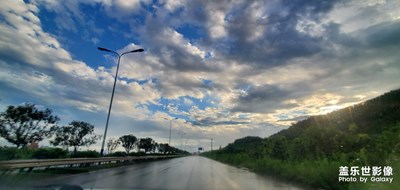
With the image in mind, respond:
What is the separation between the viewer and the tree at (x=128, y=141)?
100550mm

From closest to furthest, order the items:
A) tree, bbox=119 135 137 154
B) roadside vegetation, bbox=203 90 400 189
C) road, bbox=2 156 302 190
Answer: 1. roadside vegetation, bbox=203 90 400 189
2. road, bbox=2 156 302 190
3. tree, bbox=119 135 137 154

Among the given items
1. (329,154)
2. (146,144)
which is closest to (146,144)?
(146,144)

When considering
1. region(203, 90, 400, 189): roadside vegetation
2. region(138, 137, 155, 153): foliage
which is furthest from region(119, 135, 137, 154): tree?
region(203, 90, 400, 189): roadside vegetation

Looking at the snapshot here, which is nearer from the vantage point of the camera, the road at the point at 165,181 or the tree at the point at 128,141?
the road at the point at 165,181

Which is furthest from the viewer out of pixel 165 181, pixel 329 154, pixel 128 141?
pixel 128 141

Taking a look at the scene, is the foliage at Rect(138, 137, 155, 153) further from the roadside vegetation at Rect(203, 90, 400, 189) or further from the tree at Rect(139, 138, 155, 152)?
the roadside vegetation at Rect(203, 90, 400, 189)

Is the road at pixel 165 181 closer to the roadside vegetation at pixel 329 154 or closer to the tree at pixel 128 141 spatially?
the roadside vegetation at pixel 329 154

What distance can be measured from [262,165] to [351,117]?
55817mm

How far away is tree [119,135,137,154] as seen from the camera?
3959 inches

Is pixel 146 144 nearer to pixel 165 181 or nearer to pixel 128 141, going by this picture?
pixel 128 141

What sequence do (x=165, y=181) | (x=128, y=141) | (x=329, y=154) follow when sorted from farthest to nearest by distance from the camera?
(x=128, y=141)
(x=329, y=154)
(x=165, y=181)

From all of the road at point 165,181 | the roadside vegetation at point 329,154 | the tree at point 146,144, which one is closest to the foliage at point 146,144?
the tree at point 146,144

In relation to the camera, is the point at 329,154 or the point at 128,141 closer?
the point at 329,154

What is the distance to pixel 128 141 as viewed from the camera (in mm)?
102250
